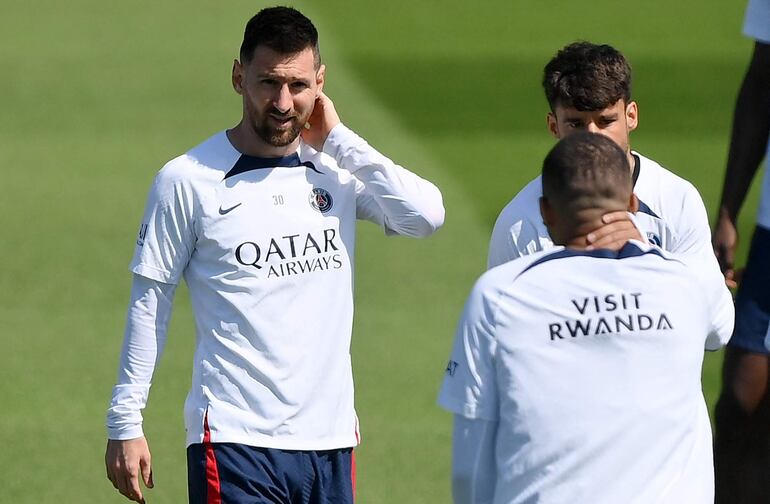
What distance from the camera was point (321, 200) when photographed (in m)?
4.43

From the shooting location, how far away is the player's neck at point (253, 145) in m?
4.40

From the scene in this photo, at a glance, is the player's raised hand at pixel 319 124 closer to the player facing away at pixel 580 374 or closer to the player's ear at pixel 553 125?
the player's ear at pixel 553 125

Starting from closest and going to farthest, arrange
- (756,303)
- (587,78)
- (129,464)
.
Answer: (129,464) < (587,78) < (756,303)

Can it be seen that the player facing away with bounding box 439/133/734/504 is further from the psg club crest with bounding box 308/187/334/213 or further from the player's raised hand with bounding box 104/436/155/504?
the player's raised hand with bounding box 104/436/155/504

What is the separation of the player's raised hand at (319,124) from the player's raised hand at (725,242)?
1.39 meters

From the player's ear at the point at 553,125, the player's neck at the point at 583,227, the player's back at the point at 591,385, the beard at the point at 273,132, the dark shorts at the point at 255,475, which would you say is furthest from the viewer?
the player's ear at the point at 553,125

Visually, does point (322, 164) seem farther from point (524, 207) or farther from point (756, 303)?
point (756, 303)

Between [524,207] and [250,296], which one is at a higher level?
[524,207]

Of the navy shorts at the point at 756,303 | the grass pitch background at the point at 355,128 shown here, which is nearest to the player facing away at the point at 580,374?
the navy shorts at the point at 756,303

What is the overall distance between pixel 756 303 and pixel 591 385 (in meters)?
1.88

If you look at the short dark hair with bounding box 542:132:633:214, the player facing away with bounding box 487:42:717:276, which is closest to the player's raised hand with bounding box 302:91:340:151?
the player facing away with bounding box 487:42:717:276

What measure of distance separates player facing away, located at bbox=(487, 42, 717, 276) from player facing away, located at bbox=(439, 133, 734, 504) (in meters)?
0.77

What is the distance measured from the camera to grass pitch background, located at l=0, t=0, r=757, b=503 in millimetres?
6938

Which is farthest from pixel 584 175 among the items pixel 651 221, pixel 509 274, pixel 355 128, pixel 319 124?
pixel 355 128
